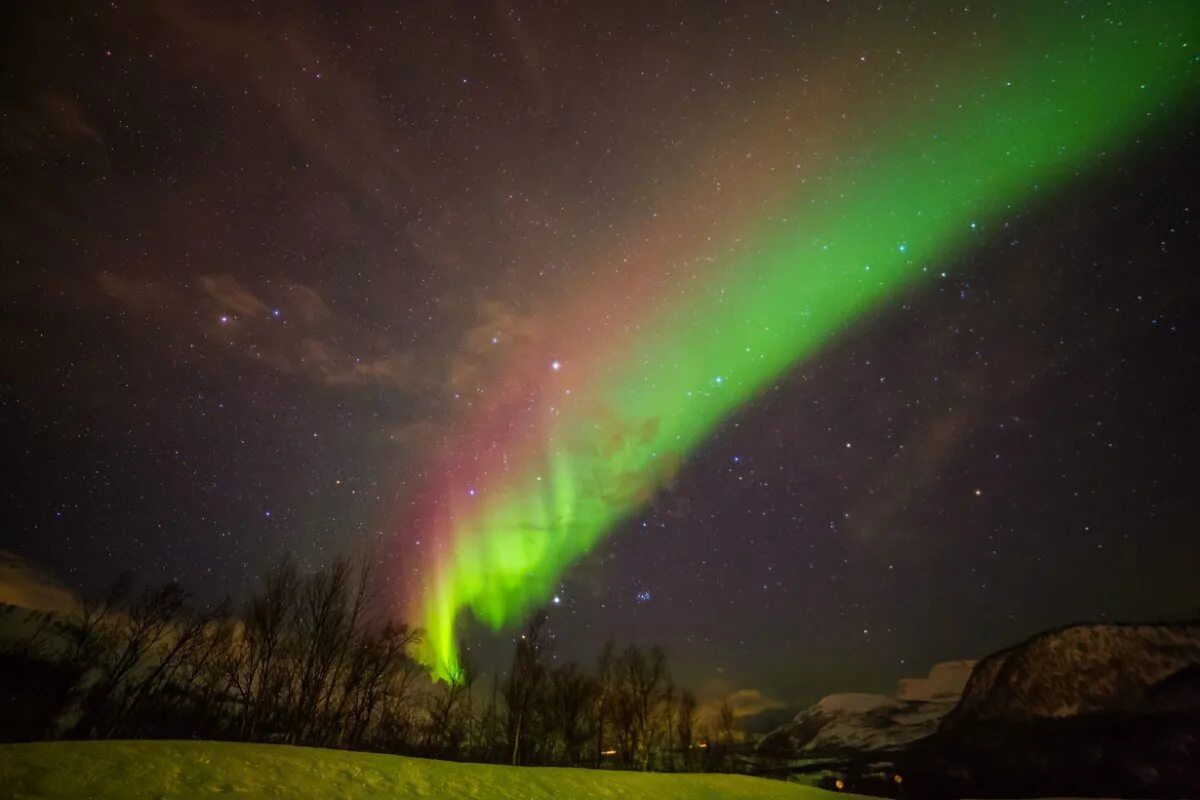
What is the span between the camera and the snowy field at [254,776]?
14859 mm

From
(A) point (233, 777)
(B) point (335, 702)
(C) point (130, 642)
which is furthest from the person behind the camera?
(B) point (335, 702)

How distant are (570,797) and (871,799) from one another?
27.8 m

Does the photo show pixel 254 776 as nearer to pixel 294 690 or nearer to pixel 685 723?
pixel 294 690

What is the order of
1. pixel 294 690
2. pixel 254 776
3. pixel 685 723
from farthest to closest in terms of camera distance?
pixel 685 723 < pixel 294 690 < pixel 254 776

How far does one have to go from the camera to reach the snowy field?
48.8ft

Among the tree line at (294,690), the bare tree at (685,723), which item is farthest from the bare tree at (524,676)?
the bare tree at (685,723)

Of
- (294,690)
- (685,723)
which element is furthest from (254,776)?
(685,723)

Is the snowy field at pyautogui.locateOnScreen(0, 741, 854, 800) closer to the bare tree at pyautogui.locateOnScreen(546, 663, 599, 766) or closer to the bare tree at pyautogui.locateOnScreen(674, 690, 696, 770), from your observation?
the bare tree at pyautogui.locateOnScreen(546, 663, 599, 766)

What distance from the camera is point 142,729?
69125 millimetres

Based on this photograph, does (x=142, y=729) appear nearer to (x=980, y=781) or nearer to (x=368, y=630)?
(x=368, y=630)

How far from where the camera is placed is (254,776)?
17844 mm

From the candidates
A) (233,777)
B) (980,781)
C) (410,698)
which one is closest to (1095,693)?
(980,781)

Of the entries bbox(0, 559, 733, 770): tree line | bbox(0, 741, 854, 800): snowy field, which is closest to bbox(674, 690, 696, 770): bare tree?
bbox(0, 559, 733, 770): tree line

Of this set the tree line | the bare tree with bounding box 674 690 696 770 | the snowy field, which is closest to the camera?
the snowy field
